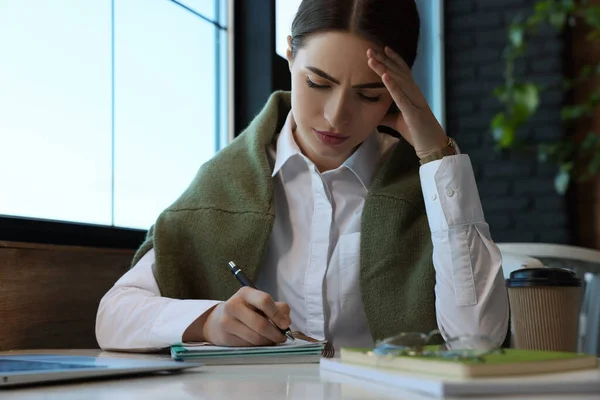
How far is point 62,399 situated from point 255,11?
6.48 feet

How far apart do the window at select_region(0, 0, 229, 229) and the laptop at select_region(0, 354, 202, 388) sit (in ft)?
2.53

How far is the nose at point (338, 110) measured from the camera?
56.4 inches

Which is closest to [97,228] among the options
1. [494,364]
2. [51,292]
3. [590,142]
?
[51,292]

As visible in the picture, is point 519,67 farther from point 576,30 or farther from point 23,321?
point 23,321

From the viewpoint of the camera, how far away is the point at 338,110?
56.6 inches

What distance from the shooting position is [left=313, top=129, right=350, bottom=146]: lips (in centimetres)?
149

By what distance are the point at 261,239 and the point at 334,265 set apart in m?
0.15

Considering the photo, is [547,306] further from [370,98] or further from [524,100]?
[524,100]

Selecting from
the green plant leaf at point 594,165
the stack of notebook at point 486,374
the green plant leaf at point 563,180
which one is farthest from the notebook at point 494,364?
the green plant leaf at point 563,180

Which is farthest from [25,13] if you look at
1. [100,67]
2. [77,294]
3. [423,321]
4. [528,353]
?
[528,353]

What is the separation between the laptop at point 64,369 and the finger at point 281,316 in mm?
250

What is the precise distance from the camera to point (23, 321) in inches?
61.2

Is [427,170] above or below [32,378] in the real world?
above

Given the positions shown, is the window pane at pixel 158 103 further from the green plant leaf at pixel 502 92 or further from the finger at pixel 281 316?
the green plant leaf at pixel 502 92
